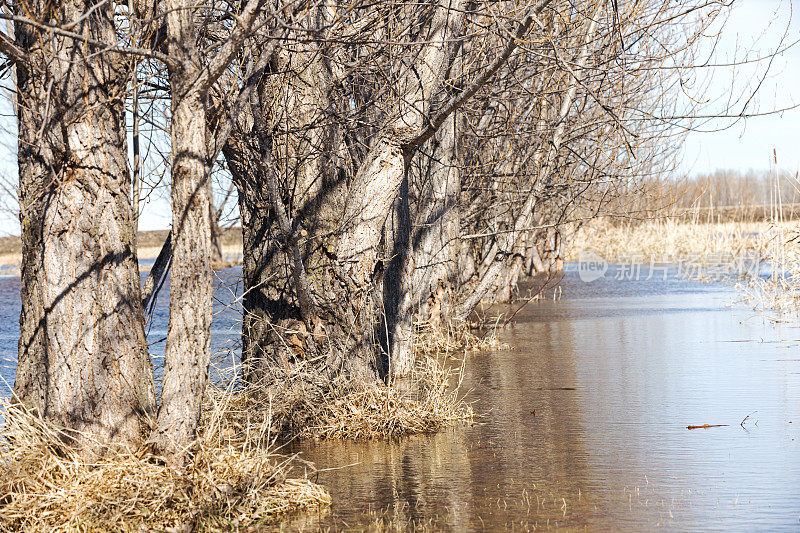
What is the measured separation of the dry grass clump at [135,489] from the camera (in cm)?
480

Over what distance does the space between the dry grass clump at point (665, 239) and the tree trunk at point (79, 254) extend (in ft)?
75.7

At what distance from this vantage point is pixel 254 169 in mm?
7562

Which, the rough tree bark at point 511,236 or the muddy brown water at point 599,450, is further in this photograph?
the rough tree bark at point 511,236

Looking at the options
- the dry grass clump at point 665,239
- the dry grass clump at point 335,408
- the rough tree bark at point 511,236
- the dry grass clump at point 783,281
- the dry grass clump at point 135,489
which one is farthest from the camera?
the dry grass clump at point 665,239

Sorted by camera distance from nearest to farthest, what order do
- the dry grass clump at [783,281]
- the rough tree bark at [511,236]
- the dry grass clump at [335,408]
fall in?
1. the dry grass clump at [335,408]
2. the rough tree bark at [511,236]
3. the dry grass clump at [783,281]

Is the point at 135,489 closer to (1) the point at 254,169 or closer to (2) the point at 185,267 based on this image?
(2) the point at 185,267

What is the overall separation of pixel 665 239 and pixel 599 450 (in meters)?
28.2

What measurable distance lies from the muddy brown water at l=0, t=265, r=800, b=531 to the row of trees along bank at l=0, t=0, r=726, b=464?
2.80 feet

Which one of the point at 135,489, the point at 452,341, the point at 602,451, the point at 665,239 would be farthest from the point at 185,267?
the point at 665,239

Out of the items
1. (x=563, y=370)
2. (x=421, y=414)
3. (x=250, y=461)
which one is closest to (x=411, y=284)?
(x=563, y=370)

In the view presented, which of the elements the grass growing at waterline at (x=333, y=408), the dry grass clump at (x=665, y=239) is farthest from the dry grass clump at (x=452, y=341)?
the dry grass clump at (x=665, y=239)

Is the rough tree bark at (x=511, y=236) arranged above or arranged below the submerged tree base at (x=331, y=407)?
above

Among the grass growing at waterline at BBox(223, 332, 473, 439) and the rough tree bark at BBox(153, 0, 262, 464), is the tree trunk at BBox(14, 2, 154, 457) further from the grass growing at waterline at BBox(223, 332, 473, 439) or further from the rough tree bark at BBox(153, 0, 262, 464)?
the grass growing at waterline at BBox(223, 332, 473, 439)

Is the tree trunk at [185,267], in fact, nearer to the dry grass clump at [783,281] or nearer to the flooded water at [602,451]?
the flooded water at [602,451]
